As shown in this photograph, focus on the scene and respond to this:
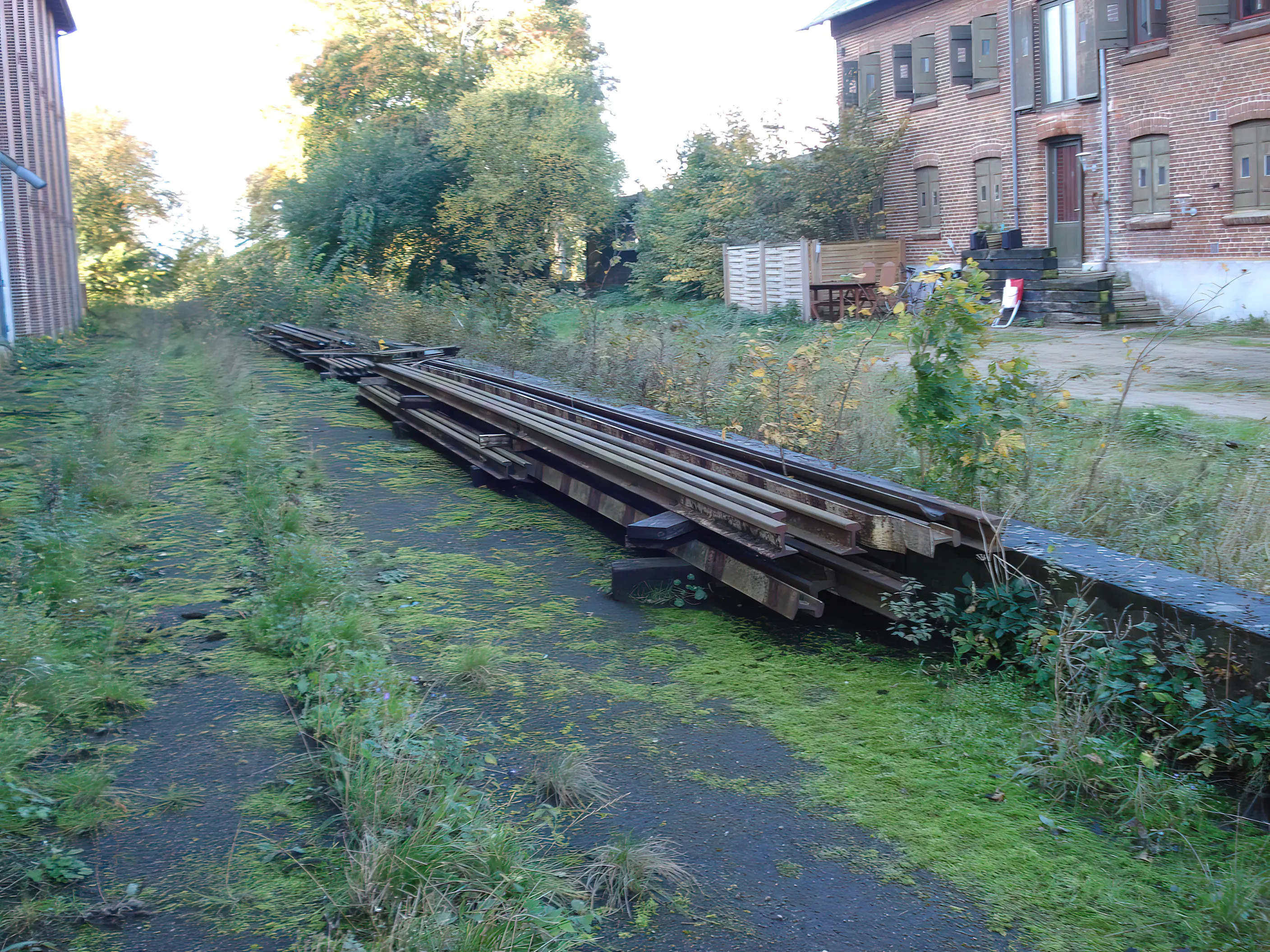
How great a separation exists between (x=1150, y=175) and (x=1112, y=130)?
1343 millimetres

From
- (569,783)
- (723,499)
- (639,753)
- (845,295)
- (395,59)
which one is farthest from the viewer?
(395,59)

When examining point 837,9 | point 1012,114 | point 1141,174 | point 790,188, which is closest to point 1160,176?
point 1141,174

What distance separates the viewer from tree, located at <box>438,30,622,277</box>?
2511 centimetres

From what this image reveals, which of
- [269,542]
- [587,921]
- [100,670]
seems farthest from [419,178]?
[587,921]

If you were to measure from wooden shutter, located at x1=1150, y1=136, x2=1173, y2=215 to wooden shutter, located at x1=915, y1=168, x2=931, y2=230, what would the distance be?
6.09m

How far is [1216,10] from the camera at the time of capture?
1666cm

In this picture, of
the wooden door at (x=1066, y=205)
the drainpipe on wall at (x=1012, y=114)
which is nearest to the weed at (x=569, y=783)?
the wooden door at (x=1066, y=205)

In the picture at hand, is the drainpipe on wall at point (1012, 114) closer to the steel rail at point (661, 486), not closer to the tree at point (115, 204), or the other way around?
the steel rail at point (661, 486)

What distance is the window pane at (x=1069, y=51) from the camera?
20.0m

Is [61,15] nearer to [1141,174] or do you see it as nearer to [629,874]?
[1141,174]

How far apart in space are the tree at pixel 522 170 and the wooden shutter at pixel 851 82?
A: 22.5ft

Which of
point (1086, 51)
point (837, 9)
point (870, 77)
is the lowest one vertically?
point (1086, 51)

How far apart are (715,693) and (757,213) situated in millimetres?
22416

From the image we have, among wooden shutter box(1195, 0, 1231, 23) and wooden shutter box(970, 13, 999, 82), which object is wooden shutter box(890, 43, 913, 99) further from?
wooden shutter box(1195, 0, 1231, 23)
